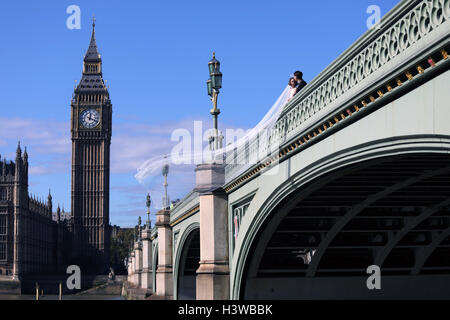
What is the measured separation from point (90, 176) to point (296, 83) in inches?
5955

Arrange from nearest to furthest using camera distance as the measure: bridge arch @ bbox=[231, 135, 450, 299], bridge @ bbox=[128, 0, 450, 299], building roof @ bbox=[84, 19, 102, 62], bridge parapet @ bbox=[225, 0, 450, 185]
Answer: bridge parapet @ bbox=[225, 0, 450, 185], bridge @ bbox=[128, 0, 450, 299], bridge arch @ bbox=[231, 135, 450, 299], building roof @ bbox=[84, 19, 102, 62]

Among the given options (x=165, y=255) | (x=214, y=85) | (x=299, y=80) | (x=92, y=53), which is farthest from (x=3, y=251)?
(x=299, y=80)

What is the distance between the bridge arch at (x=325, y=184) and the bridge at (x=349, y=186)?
4cm

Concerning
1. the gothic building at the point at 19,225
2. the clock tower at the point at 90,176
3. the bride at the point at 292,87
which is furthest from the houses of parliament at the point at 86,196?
the bride at the point at 292,87

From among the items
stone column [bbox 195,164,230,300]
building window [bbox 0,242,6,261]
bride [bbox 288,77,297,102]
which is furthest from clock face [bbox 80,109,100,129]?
bride [bbox 288,77,297,102]

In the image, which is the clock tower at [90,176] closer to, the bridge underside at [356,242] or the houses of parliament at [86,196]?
the houses of parliament at [86,196]

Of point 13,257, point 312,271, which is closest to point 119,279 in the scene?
point 13,257

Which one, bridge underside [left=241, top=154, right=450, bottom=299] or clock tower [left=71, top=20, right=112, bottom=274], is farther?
clock tower [left=71, top=20, right=112, bottom=274]

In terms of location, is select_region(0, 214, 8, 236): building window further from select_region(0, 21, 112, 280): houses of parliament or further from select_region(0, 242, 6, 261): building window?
select_region(0, 21, 112, 280): houses of parliament

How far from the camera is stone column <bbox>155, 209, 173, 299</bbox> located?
47.2 m

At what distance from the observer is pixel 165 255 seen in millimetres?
48500

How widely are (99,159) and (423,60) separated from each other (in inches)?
6298

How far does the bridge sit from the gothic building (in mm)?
108015

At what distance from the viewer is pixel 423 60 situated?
10945 mm
